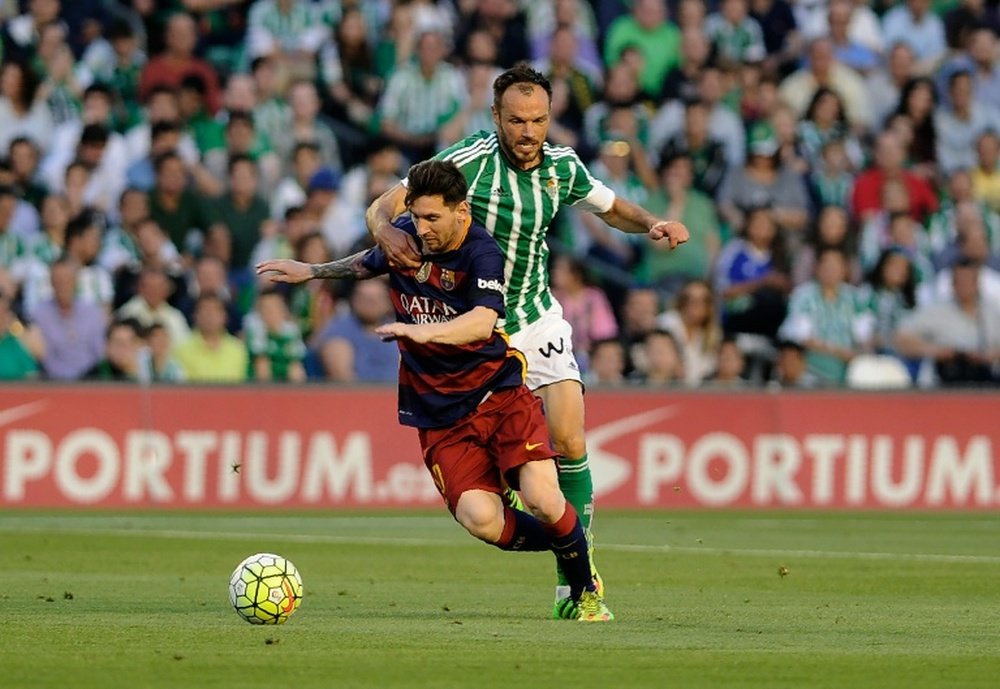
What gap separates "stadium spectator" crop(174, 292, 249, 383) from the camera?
1912cm

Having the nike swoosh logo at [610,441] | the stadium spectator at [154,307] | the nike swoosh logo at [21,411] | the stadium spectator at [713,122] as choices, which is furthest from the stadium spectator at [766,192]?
the nike swoosh logo at [21,411]

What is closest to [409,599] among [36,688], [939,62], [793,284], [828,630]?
[828,630]

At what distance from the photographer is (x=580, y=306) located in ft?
65.8

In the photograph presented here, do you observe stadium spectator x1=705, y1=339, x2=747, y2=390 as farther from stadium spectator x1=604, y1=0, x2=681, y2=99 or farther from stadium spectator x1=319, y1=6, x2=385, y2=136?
stadium spectator x1=319, y1=6, x2=385, y2=136

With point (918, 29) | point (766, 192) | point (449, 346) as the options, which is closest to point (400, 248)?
point (449, 346)

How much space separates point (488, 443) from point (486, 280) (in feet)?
2.72

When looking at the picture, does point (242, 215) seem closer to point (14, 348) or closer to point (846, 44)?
point (14, 348)

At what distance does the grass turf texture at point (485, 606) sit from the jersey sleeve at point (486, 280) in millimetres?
1421

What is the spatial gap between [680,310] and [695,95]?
10.7 feet

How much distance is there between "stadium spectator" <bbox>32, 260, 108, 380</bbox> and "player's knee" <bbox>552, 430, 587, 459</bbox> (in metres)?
9.18

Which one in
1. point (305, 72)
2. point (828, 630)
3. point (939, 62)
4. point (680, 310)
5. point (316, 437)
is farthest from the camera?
point (939, 62)

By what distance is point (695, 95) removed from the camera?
22531mm

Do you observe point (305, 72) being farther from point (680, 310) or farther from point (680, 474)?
point (680, 474)

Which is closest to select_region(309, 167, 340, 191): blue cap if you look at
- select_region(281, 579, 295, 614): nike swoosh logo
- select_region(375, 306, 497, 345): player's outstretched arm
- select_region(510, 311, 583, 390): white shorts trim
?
select_region(510, 311, 583, 390): white shorts trim
